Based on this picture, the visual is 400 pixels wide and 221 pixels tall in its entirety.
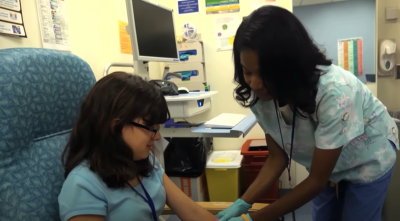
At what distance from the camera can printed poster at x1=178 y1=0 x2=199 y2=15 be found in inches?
106

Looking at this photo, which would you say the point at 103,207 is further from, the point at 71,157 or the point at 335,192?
the point at 335,192

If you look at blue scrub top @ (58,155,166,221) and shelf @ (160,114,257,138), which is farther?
shelf @ (160,114,257,138)

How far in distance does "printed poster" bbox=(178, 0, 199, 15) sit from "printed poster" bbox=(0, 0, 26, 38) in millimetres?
1659

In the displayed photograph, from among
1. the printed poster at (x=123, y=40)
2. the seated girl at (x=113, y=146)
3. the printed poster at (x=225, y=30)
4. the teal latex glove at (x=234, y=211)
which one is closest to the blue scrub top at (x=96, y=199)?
the seated girl at (x=113, y=146)

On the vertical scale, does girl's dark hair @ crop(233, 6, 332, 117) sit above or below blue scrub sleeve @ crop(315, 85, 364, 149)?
above

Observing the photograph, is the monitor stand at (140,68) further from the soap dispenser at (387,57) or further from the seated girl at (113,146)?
the soap dispenser at (387,57)

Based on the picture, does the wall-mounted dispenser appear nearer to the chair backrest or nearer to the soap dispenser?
the soap dispenser

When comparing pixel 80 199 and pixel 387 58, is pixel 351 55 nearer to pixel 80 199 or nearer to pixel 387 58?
pixel 387 58

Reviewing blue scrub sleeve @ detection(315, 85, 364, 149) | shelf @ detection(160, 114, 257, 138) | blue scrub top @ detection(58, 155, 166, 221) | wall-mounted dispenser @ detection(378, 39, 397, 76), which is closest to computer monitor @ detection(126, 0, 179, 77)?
shelf @ detection(160, 114, 257, 138)

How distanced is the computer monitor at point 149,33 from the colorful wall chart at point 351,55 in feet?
11.2

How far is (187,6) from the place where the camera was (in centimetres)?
271

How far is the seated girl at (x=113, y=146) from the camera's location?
771 millimetres

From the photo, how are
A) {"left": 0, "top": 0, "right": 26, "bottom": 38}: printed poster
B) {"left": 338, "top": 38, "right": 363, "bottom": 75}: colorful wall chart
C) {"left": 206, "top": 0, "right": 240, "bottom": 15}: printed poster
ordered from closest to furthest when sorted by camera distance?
{"left": 0, "top": 0, "right": 26, "bottom": 38}: printed poster → {"left": 206, "top": 0, "right": 240, "bottom": 15}: printed poster → {"left": 338, "top": 38, "right": 363, "bottom": 75}: colorful wall chart

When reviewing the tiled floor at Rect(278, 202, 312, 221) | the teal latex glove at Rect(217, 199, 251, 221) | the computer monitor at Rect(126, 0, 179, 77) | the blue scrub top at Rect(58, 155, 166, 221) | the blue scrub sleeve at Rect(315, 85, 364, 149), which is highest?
the computer monitor at Rect(126, 0, 179, 77)
